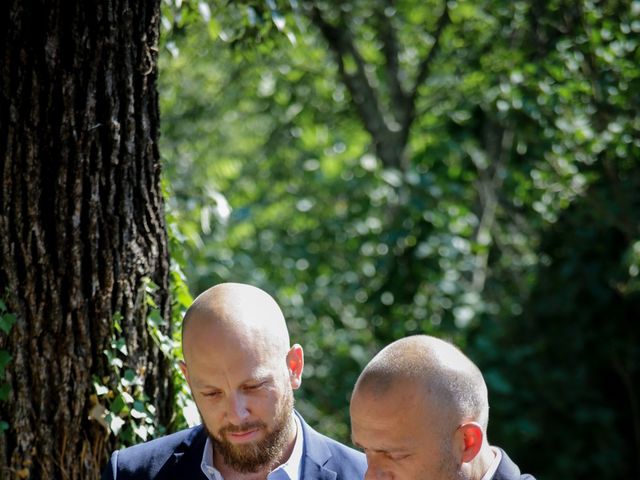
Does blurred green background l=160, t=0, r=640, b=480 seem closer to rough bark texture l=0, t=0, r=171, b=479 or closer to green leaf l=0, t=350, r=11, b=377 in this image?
rough bark texture l=0, t=0, r=171, b=479

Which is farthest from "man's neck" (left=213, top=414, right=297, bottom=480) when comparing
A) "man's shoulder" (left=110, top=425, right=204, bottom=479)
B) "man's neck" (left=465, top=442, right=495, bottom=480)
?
"man's neck" (left=465, top=442, right=495, bottom=480)

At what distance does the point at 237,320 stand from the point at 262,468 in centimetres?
48

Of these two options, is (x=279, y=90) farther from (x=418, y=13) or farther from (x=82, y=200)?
(x=82, y=200)

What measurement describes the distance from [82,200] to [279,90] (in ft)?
19.9

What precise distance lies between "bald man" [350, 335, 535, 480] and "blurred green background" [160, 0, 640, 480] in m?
2.84

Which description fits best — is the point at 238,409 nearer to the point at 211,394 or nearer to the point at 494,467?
the point at 211,394

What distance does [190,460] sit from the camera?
3.27 meters

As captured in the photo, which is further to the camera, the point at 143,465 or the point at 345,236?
the point at 345,236

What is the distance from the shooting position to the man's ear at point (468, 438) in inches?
104

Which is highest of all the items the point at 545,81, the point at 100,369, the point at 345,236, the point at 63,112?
the point at 63,112

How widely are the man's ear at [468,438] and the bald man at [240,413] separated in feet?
2.30

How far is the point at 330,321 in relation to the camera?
27.1 feet

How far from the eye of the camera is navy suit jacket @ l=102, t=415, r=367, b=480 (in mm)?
3230

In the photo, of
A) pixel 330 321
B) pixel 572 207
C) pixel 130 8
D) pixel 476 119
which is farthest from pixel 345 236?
pixel 130 8
